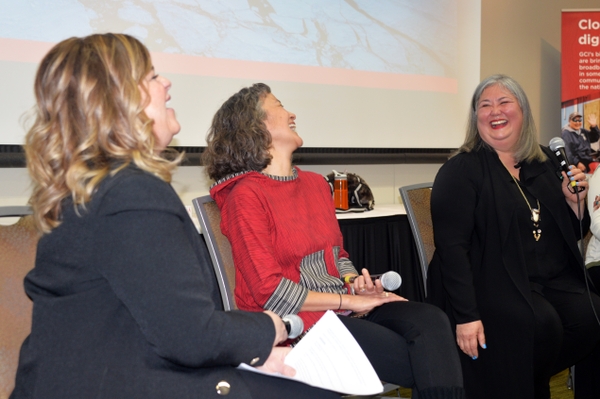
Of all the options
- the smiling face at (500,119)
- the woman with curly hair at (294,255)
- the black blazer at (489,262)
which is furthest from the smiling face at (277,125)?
the smiling face at (500,119)

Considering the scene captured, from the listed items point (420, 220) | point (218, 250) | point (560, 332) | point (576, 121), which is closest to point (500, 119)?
point (420, 220)

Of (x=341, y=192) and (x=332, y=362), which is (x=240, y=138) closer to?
(x=332, y=362)

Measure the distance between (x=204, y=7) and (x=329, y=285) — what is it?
6.13 ft

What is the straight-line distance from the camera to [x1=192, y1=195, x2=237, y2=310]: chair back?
1744mm

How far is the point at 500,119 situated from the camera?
2.24 meters

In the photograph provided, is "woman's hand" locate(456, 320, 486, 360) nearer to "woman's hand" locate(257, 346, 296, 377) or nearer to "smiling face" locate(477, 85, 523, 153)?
"smiling face" locate(477, 85, 523, 153)

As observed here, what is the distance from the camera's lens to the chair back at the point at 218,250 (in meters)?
1.74

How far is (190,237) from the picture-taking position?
3.53ft

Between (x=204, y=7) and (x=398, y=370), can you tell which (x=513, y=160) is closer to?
(x=398, y=370)

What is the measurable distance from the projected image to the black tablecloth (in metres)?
1.08

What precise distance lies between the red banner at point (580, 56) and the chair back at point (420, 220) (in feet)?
9.26

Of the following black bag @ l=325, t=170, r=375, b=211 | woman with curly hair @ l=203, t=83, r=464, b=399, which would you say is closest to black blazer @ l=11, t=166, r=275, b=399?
woman with curly hair @ l=203, t=83, r=464, b=399

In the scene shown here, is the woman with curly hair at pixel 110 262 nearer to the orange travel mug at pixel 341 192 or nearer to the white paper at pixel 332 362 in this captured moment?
the white paper at pixel 332 362

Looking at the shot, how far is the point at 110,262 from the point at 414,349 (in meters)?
1.00
